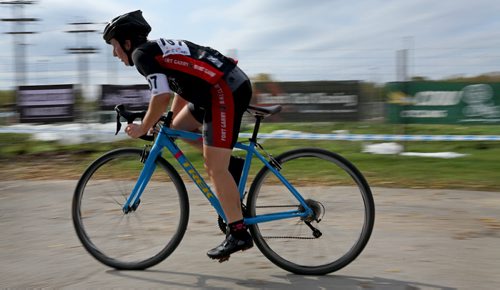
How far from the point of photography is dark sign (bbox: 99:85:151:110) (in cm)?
1171

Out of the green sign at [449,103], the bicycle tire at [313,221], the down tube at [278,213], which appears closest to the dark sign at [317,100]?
the green sign at [449,103]

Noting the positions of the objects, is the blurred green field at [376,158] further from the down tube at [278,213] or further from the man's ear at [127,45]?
the man's ear at [127,45]

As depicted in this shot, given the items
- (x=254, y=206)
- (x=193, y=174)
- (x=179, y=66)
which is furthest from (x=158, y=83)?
(x=254, y=206)

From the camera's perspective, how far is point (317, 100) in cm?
1115

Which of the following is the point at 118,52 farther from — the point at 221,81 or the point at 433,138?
the point at 433,138

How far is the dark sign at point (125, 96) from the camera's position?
11.7 meters

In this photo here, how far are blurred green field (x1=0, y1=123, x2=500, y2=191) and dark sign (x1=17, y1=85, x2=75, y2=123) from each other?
0.50 m

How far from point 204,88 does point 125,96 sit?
27.4 feet

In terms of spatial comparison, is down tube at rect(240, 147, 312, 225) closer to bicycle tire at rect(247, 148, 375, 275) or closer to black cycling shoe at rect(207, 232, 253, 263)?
bicycle tire at rect(247, 148, 375, 275)

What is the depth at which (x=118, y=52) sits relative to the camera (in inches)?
154

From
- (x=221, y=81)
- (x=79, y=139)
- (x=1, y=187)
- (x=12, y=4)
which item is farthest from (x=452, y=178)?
(x=12, y=4)

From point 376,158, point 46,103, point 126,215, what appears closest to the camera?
point 126,215

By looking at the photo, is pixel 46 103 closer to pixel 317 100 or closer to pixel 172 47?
pixel 317 100

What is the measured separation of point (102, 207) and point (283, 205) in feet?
4.72
